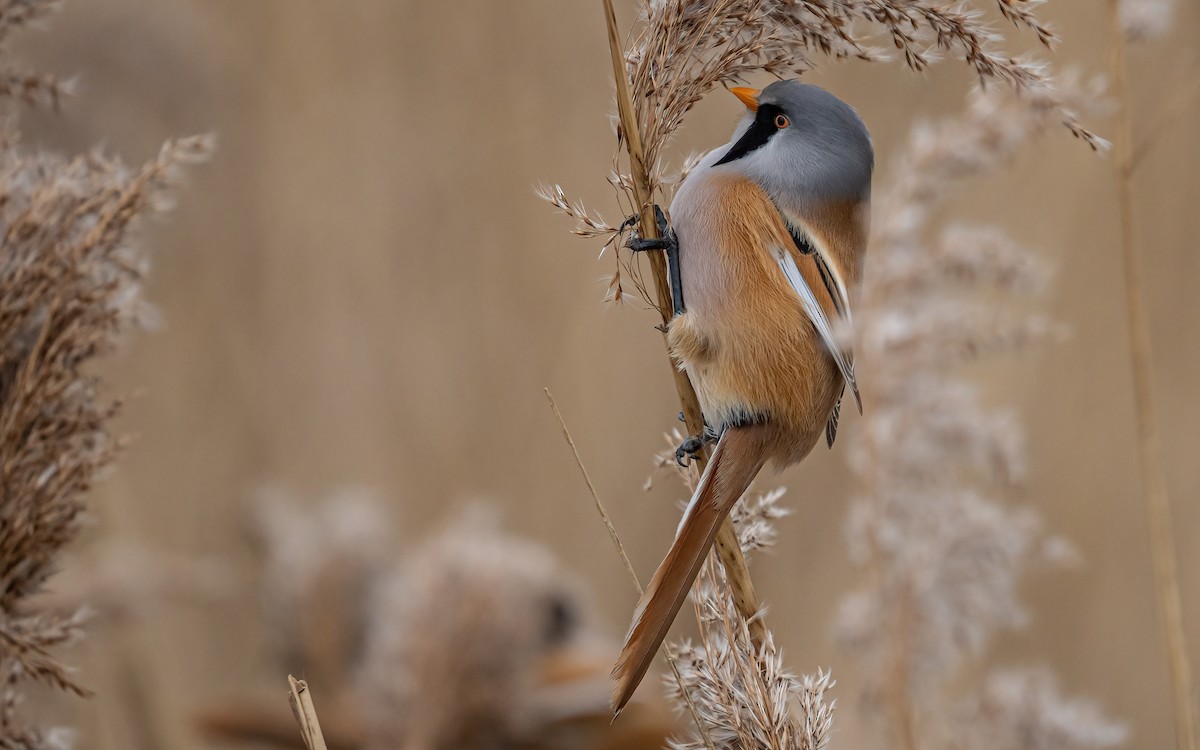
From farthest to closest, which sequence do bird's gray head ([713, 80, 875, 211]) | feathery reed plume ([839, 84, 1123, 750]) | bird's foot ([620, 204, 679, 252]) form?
feathery reed plume ([839, 84, 1123, 750])
bird's gray head ([713, 80, 875, 211])
bird's foot ([620, 204, 679, 252])

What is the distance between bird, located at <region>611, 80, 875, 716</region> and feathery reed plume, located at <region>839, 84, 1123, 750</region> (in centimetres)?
7

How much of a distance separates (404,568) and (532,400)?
4.30 feet

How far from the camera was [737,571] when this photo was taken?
3.23 ft

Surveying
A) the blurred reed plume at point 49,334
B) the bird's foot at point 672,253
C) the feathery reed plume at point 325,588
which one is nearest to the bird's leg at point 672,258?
the bird's foot at point 672,253

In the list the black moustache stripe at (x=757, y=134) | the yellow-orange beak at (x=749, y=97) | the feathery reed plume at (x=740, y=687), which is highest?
the yellow-orange beak at (x=749, y=97)

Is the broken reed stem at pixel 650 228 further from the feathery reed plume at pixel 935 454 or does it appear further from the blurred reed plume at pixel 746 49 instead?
the feathery reed plume at pixel 935 454

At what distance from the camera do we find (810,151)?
1.25 meters

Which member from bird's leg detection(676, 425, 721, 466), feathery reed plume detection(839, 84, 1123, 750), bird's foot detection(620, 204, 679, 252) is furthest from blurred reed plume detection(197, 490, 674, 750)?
bird's foot detection(620, 204, 679, 252)

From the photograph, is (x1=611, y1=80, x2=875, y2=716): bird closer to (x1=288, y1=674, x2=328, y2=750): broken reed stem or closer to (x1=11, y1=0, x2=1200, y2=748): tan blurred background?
(x1=288, y1=674, x2=328, y2=750): broken reed stem

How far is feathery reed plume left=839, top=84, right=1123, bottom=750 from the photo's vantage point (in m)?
1.34

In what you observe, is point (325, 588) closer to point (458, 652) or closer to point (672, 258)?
point (458, 652)

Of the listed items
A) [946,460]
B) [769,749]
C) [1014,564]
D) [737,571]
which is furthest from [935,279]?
[769,749]

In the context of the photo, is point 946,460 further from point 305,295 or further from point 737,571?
point 305,295

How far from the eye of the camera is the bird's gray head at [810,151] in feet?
4.05
